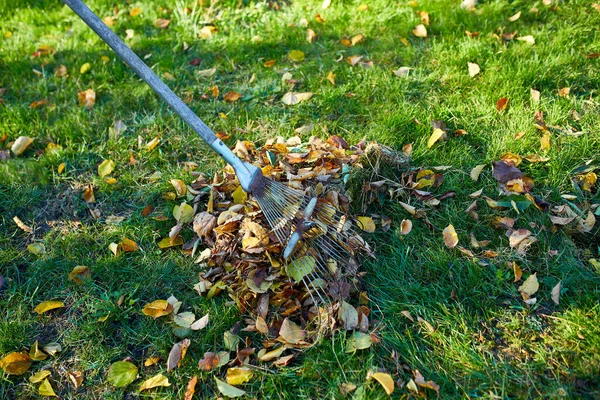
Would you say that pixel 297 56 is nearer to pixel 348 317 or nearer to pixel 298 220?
pixel 298 220

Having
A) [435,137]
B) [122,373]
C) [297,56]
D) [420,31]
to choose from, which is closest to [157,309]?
[122,373]

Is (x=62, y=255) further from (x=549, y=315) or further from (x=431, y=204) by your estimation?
(x=549, y=315)

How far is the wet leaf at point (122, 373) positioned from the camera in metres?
2.13

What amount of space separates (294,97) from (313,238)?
1.30m

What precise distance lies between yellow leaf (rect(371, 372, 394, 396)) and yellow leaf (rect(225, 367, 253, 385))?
51 cm

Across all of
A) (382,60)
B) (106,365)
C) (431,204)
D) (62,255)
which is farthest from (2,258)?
(382,60)

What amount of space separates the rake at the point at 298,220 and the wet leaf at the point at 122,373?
81cm

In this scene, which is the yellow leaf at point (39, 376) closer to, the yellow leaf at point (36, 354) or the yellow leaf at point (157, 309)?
the yellow leaf at point (36, 354)

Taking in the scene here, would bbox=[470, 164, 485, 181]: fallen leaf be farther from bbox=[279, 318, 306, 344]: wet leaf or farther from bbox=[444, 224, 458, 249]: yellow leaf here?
bbox=[279, 318, 306, 344]: wet leaf

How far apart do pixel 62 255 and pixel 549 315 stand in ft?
7.78

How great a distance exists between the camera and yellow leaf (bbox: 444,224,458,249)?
2422 millimetres

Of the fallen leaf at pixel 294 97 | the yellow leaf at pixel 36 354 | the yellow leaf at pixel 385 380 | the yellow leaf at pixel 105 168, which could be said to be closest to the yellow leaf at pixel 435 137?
the fallen leaf at pixel 294 97

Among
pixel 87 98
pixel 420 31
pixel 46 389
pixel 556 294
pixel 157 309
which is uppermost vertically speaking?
pixel 420 31

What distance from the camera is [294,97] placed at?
3311 millimetres
